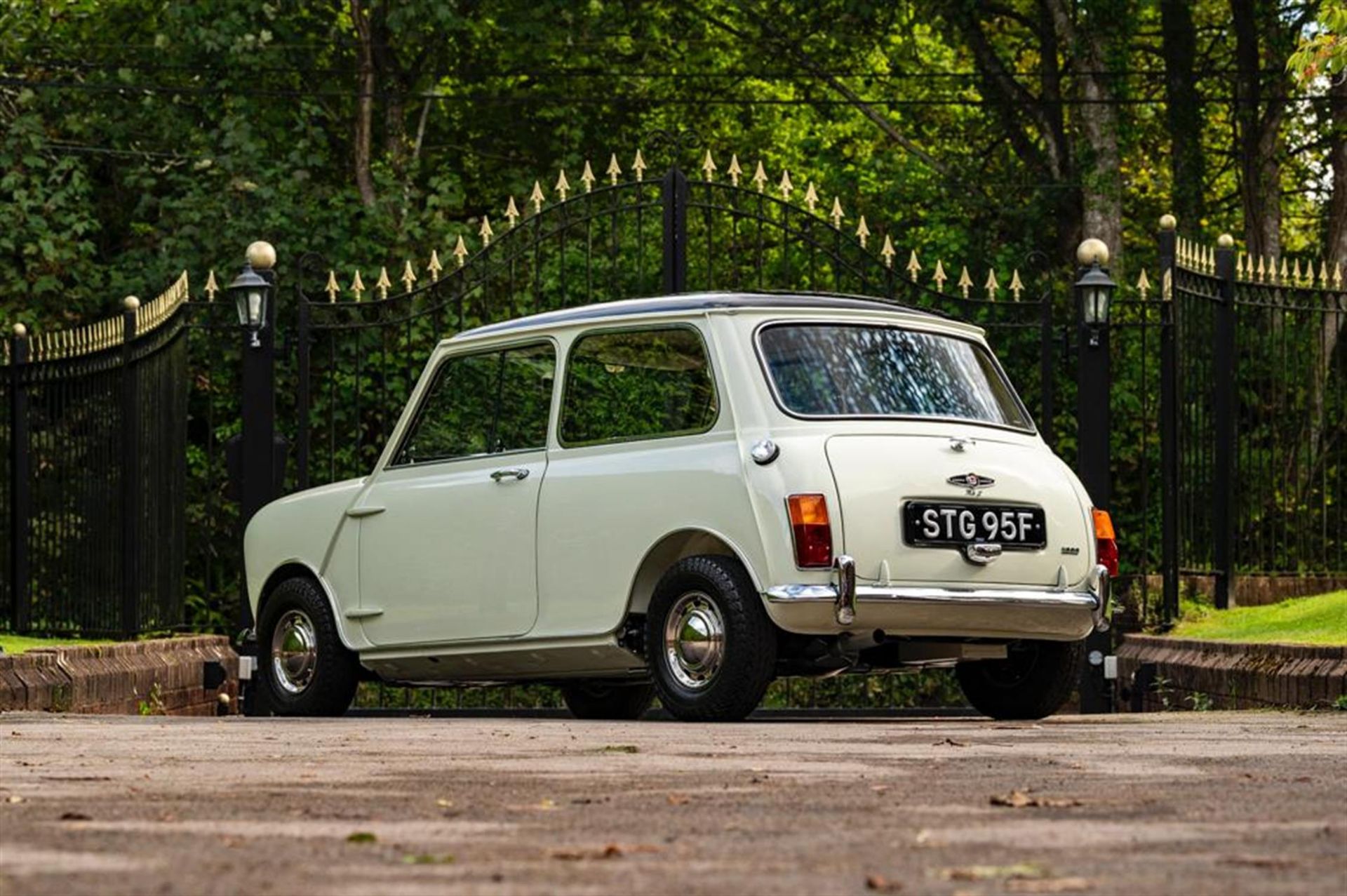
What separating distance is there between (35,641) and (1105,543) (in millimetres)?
7257

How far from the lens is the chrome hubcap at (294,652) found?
11039 millimetres

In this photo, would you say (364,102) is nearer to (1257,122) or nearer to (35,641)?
(1257,122)

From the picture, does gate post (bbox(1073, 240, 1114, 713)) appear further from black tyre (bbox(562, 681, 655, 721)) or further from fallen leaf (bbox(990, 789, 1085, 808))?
fallen leaf (bbox(990, 789, 1085, 808))

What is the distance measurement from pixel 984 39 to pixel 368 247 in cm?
741

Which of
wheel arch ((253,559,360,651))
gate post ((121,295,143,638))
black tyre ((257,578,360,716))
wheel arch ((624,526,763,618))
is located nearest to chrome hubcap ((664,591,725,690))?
wheel arch ((624,526,763,618))

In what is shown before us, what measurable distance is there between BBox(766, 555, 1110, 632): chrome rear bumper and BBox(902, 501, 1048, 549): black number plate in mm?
177

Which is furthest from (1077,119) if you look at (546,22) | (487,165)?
(487,165)

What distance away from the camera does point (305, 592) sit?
11.0 metres

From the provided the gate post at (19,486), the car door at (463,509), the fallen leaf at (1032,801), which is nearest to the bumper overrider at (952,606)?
the car door at (463,509)

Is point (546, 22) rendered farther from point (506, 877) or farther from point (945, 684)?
point (506, 877)

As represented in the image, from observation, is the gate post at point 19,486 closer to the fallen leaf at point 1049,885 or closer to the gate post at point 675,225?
the gate post at point 675,225

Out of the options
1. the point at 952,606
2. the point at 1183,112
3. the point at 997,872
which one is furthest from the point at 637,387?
the point at 1183,112

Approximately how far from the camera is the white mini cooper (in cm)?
911

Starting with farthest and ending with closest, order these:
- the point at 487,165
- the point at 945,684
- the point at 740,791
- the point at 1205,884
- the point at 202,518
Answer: the point at 487,165 < the point at 202,518 < the point at 945,684 < the point at 740,791 < the point at 1205,884
